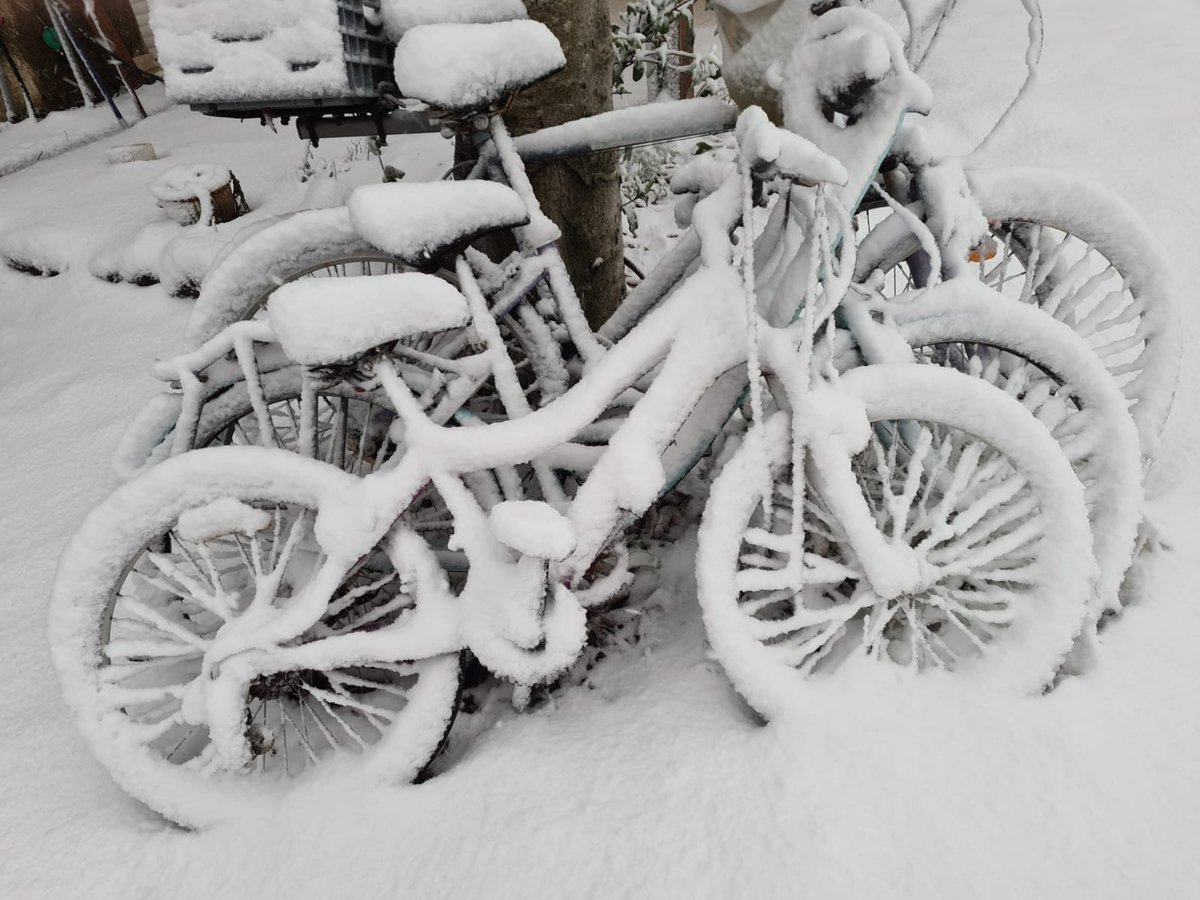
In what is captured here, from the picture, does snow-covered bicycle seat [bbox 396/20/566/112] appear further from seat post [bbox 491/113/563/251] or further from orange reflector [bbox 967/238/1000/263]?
orange reflector [bbox 967/238/1000/263]

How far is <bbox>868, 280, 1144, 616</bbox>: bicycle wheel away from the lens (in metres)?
1.56

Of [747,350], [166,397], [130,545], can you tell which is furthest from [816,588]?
[166,397]

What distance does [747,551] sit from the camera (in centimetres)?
174

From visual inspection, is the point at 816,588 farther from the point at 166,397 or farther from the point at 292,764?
the point at 166,397

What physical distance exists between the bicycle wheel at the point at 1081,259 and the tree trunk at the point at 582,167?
3.07ft

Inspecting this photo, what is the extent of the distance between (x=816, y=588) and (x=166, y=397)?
172 cm

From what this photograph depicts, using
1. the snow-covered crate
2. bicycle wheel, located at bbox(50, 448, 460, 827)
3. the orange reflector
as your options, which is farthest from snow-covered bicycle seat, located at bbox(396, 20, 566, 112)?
the orange reflector

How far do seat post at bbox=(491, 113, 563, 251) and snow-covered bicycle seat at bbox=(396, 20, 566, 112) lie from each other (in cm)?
8

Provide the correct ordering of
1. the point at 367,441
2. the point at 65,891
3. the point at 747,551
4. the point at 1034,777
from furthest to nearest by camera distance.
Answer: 1. the point at 367,441
2. the point at 747,551
3. the point at 65,891
4. the point at 1034,777

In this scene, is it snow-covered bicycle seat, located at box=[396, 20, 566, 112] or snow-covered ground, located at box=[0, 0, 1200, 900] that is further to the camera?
snow-covered bicycle seat, located at box=[396, 20, 566, 112]

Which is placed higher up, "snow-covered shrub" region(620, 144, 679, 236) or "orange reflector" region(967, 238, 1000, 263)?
"orange reflector" region(967, 238, 1000, 263)

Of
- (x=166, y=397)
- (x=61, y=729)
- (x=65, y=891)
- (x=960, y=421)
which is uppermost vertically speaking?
(x=960, y=421)

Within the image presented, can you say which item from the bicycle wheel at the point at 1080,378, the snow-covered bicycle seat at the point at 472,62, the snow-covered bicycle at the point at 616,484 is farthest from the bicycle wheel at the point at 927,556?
the snow-covered bicycle seat at the point at 472,62

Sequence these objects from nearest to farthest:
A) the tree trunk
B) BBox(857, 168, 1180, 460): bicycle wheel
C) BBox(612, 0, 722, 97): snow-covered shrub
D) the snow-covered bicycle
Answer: the snow-covered bicycle < BBox(857, 168, 1180, 460): bicycle wheel < the tree trunk < BBox(612, 0, 722, 97): snow-covered shrub
